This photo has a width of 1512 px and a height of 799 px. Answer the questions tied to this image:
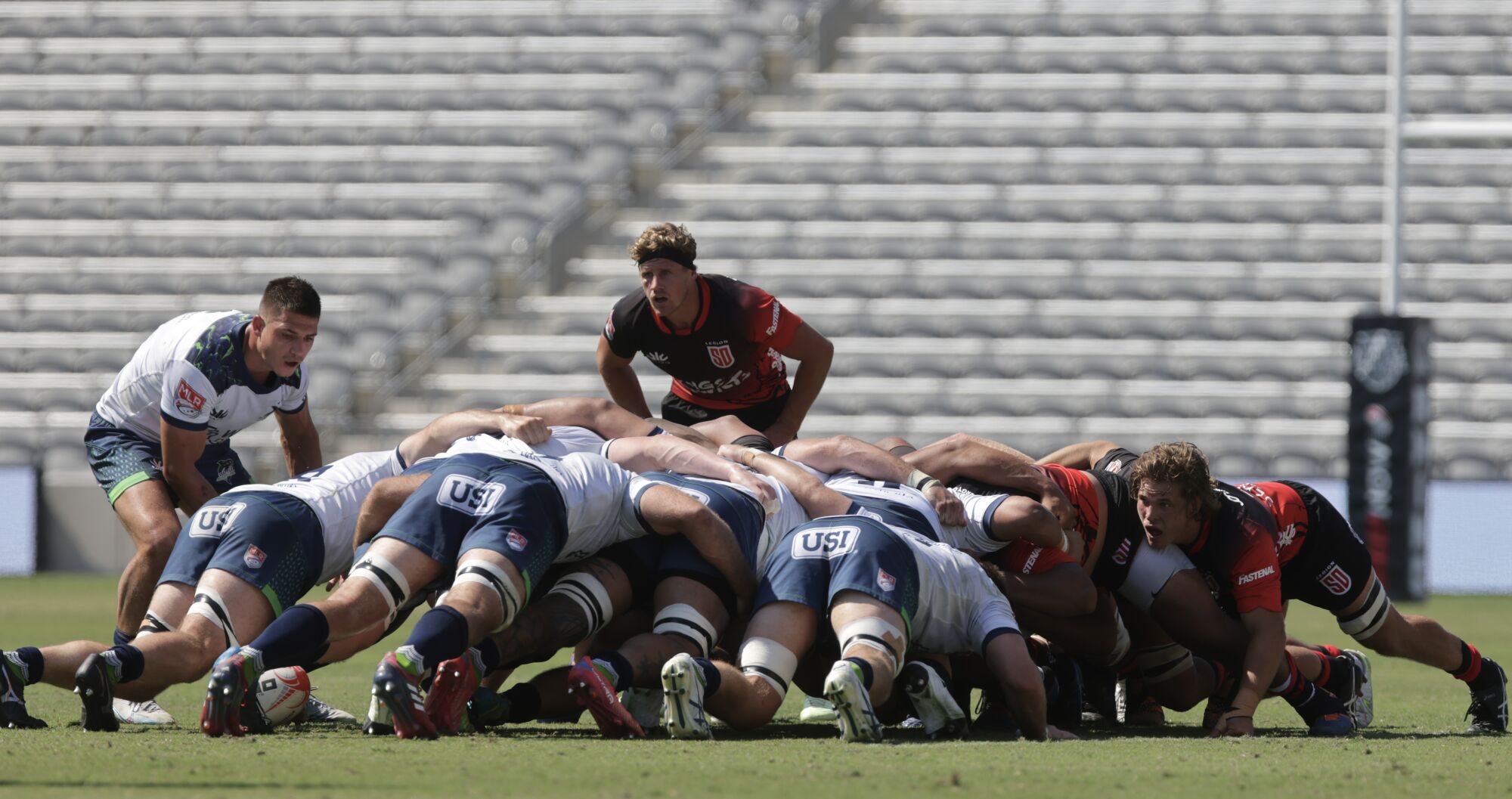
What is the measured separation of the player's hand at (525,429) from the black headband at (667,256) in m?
1.11

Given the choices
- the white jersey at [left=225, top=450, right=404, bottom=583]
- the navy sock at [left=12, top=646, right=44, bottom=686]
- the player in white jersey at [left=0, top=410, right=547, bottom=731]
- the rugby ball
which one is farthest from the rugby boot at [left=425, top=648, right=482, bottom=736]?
the navy sock at [left=12, top=646, right=44, bottom=686]

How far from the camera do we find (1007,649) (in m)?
6.06

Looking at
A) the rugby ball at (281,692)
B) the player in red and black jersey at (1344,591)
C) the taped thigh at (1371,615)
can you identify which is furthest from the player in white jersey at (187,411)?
the taped thigh at (1371,615)

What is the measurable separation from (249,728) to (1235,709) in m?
3.30

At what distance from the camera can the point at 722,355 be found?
331 inches

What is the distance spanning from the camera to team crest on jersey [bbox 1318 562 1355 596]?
277 inches

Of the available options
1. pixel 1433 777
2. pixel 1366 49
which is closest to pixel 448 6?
pixel 1366 49

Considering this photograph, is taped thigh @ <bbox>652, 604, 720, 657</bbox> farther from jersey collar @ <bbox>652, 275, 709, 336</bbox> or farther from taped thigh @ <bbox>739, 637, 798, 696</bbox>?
jersey collar @ <bbox>652, 275, 709, 336</bbox>

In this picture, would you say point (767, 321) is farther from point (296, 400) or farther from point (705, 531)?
point (705, 531)

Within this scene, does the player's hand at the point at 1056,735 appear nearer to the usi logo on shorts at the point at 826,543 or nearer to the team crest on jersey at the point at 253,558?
the usi logo on shorts at the point at 826,543

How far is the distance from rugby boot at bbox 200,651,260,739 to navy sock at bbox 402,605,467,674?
479 mm

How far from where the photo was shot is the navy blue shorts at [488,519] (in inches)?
236

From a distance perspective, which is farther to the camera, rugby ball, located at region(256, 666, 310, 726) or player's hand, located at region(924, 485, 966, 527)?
player's hand, located at region(924, 485, 966, 527)

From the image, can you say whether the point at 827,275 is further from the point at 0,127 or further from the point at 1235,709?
the point at 1235,709
